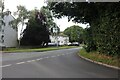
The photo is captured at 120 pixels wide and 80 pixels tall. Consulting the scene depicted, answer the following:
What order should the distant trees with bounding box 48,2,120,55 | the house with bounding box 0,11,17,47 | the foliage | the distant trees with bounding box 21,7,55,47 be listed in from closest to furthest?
the distant trees with bounding box 48,2,120,55, the house with bounding box 0,11,17,47, the distant trees with bounding box 21,7,55,47, the foliage

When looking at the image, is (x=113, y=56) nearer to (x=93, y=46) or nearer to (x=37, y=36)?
(x=93, y=46)

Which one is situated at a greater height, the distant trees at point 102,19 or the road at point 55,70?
the distant trees at point 102,19

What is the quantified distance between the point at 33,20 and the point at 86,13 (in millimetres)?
44898

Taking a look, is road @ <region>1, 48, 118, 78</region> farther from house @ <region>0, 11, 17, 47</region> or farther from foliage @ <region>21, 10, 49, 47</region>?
foliage @ <region>21, 10, 49, 47</region>

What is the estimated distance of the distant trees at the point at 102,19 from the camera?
20406 mm

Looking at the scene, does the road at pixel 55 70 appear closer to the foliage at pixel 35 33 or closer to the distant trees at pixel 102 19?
the distant trees at pixel 102 19

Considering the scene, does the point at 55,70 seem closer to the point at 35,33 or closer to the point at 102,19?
the point at 102,19

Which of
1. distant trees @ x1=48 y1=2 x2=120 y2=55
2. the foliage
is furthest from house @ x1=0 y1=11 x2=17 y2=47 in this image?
distant trees @ x1=48 y1=2 x2=120 y2=55

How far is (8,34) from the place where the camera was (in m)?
71.4

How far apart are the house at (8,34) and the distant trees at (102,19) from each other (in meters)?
38.0

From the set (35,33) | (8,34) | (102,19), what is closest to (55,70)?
(102,19)

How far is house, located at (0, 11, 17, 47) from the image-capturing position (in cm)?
6703

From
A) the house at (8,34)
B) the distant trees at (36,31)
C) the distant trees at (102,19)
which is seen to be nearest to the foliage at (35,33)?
the distant trees at (36,31)

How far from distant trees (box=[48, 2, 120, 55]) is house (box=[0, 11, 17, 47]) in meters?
38.0
